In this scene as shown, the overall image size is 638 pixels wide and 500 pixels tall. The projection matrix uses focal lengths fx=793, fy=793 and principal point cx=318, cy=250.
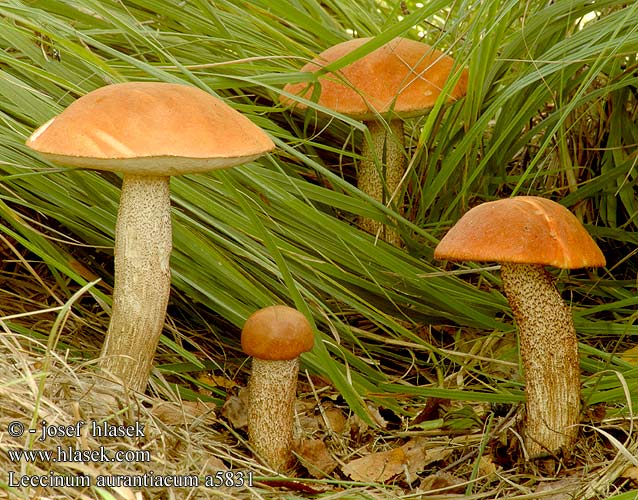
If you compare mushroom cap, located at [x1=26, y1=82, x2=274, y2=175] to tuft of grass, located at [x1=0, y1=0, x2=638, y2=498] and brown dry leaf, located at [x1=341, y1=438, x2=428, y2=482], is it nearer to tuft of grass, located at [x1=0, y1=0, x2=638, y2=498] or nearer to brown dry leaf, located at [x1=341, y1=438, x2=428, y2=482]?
tuft of grass, located at [x1=0, y1=0, x2=638, y2=498]

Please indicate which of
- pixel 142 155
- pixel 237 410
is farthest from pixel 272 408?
pixel 142 155

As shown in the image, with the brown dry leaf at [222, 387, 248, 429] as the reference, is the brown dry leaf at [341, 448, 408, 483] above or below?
below

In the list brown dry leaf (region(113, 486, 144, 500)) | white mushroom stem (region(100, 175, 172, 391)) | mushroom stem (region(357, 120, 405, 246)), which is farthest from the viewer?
mushroom stem (region(357, 120, 405, 246))

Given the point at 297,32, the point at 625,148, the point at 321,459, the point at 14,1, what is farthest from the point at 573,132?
the point at 14,1

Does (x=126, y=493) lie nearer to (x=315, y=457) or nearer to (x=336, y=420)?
(x=315, y=457)

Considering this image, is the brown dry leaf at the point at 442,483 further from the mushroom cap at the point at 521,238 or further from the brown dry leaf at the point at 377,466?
Result: the mushroom cap at the point at 521,238

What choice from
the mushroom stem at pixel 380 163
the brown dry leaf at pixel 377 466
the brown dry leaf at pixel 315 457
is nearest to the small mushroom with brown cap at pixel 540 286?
the brown dry leaf at pixel 377 466

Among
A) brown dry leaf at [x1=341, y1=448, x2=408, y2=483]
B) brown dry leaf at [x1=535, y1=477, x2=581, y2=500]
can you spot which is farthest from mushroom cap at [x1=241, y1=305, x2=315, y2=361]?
brown dry leaf at [x1=535, y1=477, x2=581, y2=500]
